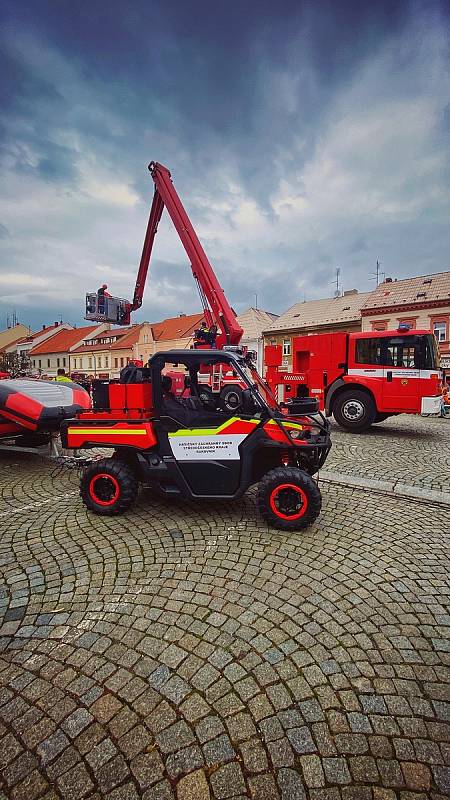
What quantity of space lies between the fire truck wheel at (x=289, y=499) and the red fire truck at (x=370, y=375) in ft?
20.5

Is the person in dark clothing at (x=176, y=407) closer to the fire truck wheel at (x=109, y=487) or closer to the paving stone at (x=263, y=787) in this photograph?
the fire truck wheel at (x=109, y=487)

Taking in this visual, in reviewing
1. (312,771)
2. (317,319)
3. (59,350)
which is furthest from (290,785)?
(59,350)

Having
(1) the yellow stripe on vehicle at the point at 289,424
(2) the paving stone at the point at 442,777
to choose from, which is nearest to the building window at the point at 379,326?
(1) the yellow stripe on vehicle at the point at 289,424

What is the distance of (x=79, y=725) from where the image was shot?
5.73ft

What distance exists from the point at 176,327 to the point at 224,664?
43.4 meters

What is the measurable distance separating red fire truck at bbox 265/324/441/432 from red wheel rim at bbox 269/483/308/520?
6259mm

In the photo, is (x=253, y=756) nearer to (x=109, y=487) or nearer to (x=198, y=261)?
(x=109, y=487)

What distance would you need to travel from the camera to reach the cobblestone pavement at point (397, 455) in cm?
567

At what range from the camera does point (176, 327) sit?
144ft

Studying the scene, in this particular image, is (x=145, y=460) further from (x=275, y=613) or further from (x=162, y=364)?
(x=275, y=613)

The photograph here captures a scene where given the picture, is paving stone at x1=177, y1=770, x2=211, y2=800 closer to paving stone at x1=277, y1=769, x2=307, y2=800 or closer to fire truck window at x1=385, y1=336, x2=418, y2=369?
paving stone at x1=277, y1=769, x2=307, y2=800

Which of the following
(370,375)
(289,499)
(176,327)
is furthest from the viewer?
(176,327)

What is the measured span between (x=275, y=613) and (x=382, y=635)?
67 centimetres

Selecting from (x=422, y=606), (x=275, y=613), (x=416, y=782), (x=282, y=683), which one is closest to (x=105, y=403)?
(x=275, y=613)
